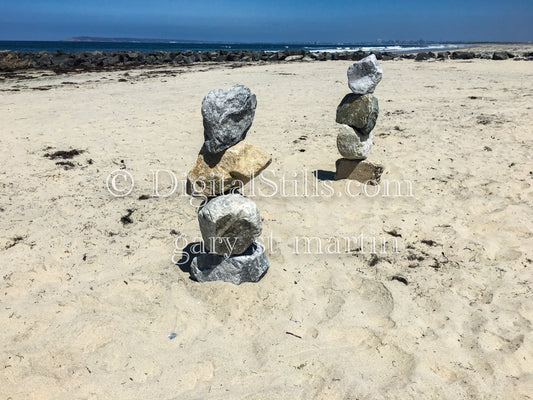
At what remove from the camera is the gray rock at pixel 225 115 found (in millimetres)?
2758

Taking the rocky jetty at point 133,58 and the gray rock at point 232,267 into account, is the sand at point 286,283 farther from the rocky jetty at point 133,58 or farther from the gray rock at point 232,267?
the rocky jetty at point 133,58

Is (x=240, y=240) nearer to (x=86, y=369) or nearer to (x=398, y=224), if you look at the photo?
(x=86, y=369)

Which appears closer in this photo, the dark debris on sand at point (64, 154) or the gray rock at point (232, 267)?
Result: the gray rock at point (232, 267)

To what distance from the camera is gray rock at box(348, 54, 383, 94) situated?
4547 mm

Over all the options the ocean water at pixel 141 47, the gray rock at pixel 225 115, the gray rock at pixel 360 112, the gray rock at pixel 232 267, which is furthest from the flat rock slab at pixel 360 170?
the ocean water at pixel 141 47

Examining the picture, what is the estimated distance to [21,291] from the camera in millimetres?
3172

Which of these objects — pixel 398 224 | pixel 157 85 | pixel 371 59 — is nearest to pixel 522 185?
pixel 398 224

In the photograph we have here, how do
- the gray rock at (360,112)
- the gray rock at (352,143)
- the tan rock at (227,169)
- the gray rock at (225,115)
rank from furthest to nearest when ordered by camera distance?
the gray rock at (352,143)
the gray rock at (360,112)
the tan rock at (227,169)
the gray rock at (225,115)

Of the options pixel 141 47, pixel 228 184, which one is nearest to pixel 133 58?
pixel 228 184

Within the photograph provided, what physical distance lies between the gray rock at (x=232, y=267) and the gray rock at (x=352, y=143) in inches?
87.2

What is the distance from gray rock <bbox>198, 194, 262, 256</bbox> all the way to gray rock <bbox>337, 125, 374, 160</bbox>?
90.7 inches

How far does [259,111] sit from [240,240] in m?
6.69

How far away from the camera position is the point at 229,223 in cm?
301

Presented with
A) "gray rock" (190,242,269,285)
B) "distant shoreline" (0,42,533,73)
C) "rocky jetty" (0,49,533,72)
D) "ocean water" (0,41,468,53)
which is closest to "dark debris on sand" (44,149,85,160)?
"gray rock" (190,242,269,285)
